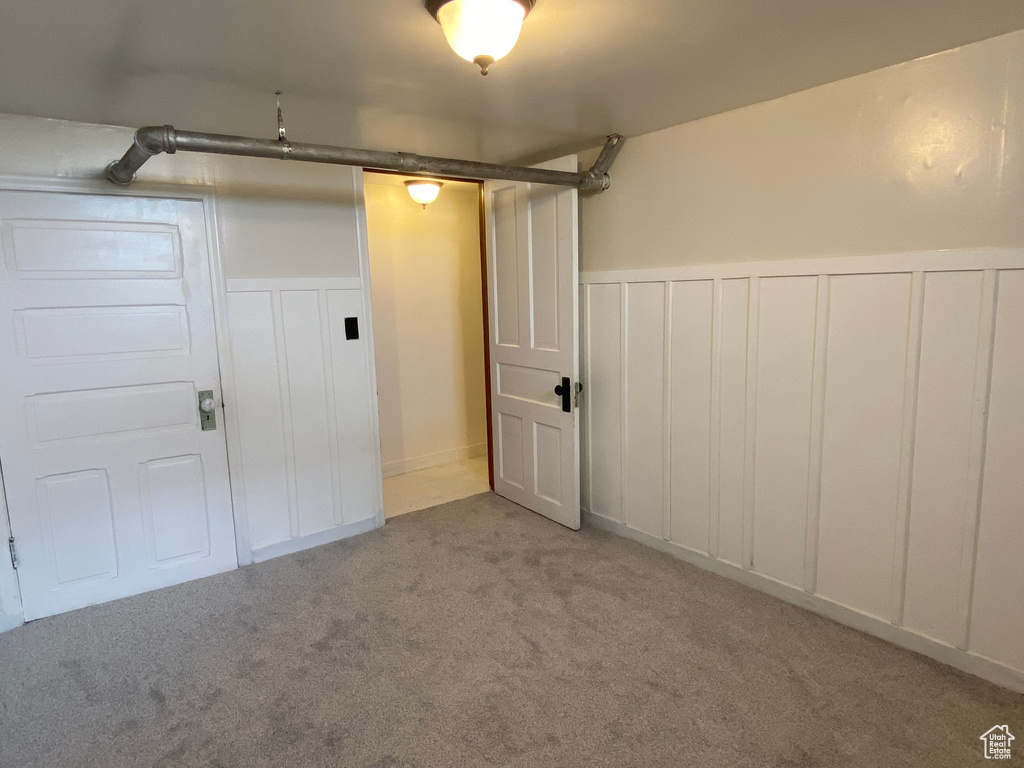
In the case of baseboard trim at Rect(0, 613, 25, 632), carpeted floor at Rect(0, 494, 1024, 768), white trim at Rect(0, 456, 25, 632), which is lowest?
carpeted floor at Rect(0, 494, 1024, 768)

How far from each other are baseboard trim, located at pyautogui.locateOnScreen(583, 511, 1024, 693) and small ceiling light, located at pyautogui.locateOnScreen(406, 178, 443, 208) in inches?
106

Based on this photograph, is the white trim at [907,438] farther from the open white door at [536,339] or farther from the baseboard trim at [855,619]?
the open white door at [536,339]

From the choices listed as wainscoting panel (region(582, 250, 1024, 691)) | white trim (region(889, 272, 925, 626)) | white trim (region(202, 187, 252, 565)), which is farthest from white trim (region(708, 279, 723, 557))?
white trim (region(202, 187, 252, 565))

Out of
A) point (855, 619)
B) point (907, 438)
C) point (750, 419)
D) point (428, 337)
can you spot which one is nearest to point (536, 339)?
point (750, 419)

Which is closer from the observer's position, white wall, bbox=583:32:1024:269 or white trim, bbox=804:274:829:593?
white wall, bbox=583:32:1024:269

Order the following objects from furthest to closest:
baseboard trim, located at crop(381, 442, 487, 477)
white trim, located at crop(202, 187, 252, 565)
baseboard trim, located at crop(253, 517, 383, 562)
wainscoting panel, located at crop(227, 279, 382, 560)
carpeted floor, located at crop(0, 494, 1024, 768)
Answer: baseboard trim, located at crop(381, 442, 487, 477) → baseboard trim, located at crop(253, 517, 383, 562) → wainscoting panel, located at crop(227, 279, 382, 560) → white trim, located at crop(202, 187, 252, 565) → carpeted floor, located at crop(0, 494, 1024, 768)

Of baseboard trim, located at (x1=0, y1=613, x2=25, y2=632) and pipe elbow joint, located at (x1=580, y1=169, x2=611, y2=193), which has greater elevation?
pipe elbow joint, located at (x1=580, y1=169, x2=611, y2=193)

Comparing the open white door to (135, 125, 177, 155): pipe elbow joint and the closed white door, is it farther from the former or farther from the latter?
(135, 125, 177, 155): pipe elbow joint

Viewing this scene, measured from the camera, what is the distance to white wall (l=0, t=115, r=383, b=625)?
8.41ft

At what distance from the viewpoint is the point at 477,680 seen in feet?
7.20

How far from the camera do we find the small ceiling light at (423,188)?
416cm

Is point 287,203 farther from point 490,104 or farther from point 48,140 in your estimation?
point 490,104

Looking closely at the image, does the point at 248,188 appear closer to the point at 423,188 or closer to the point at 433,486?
the point at 423,188

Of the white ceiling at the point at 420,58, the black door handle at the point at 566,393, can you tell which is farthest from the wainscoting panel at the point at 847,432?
the white ceiling at the point at 420,58
